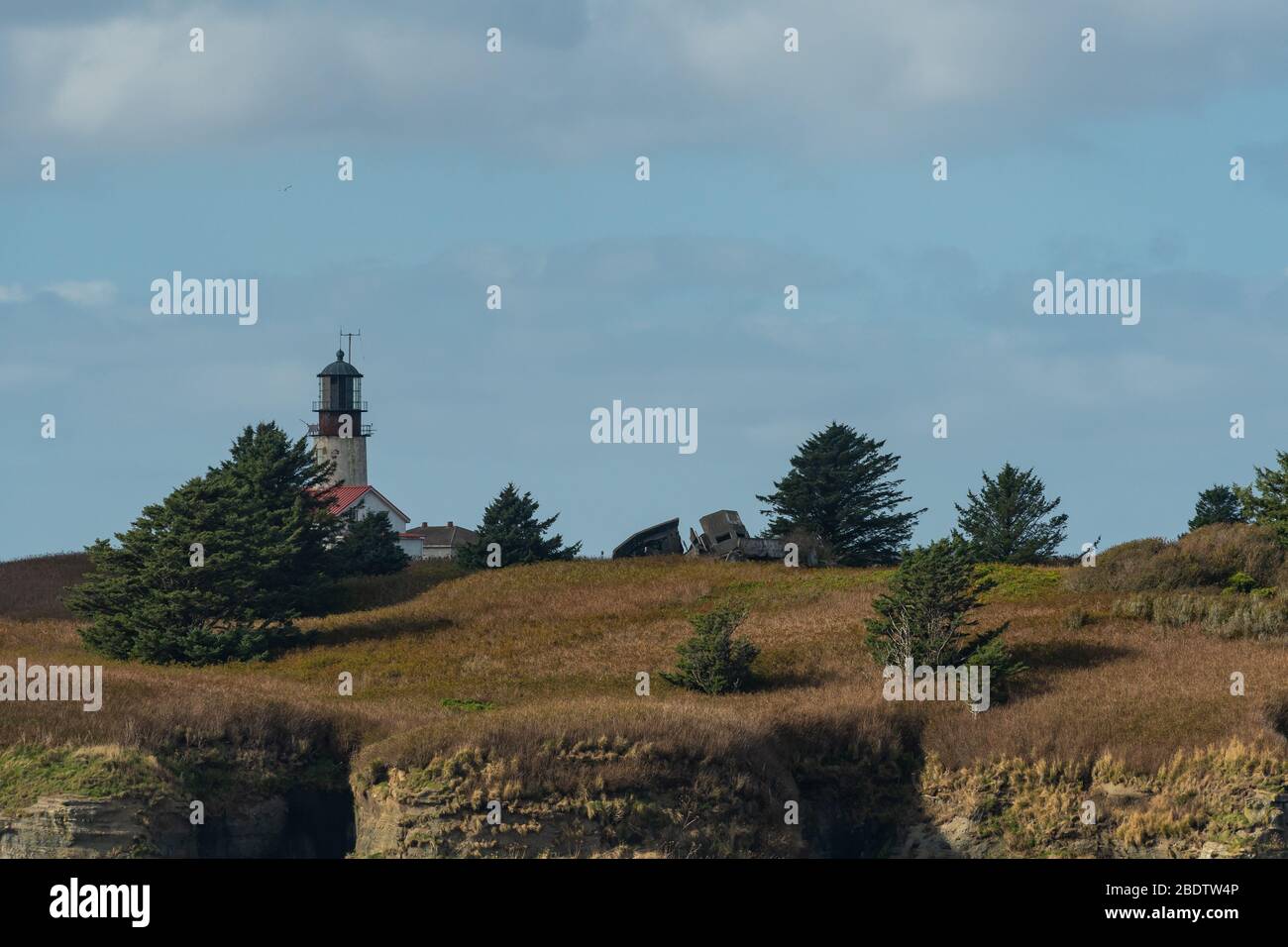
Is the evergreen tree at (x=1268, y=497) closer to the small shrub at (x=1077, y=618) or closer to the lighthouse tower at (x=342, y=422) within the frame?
the small shrub at (x=1077, y=618)

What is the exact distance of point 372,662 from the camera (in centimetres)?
5300

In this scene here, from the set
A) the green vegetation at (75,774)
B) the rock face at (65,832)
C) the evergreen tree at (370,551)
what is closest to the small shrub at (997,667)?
the green vegetation at (75,774)

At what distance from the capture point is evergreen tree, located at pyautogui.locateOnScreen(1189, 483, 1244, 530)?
84.3 m

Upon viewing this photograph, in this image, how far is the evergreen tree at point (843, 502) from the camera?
6975 cm

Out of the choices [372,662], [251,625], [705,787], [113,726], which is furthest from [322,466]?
[705,787]

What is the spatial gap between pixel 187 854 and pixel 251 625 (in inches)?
688

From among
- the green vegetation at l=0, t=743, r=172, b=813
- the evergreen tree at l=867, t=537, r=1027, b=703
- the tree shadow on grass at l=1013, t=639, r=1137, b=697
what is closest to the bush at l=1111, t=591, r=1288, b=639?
the tree shadow on grass at l=1013, t=639, r=1137, b=697

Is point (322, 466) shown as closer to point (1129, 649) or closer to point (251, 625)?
point (251, 625)

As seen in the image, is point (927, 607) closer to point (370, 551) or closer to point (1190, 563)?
point (1190, 563)

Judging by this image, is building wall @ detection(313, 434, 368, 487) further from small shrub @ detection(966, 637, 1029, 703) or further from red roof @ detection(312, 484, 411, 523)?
small shrub @ detection(966, 637, 1029, 703)

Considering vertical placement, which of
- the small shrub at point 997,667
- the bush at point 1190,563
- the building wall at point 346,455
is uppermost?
the building wall at point 346,455

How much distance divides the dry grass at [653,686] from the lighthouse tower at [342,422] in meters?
36.2
